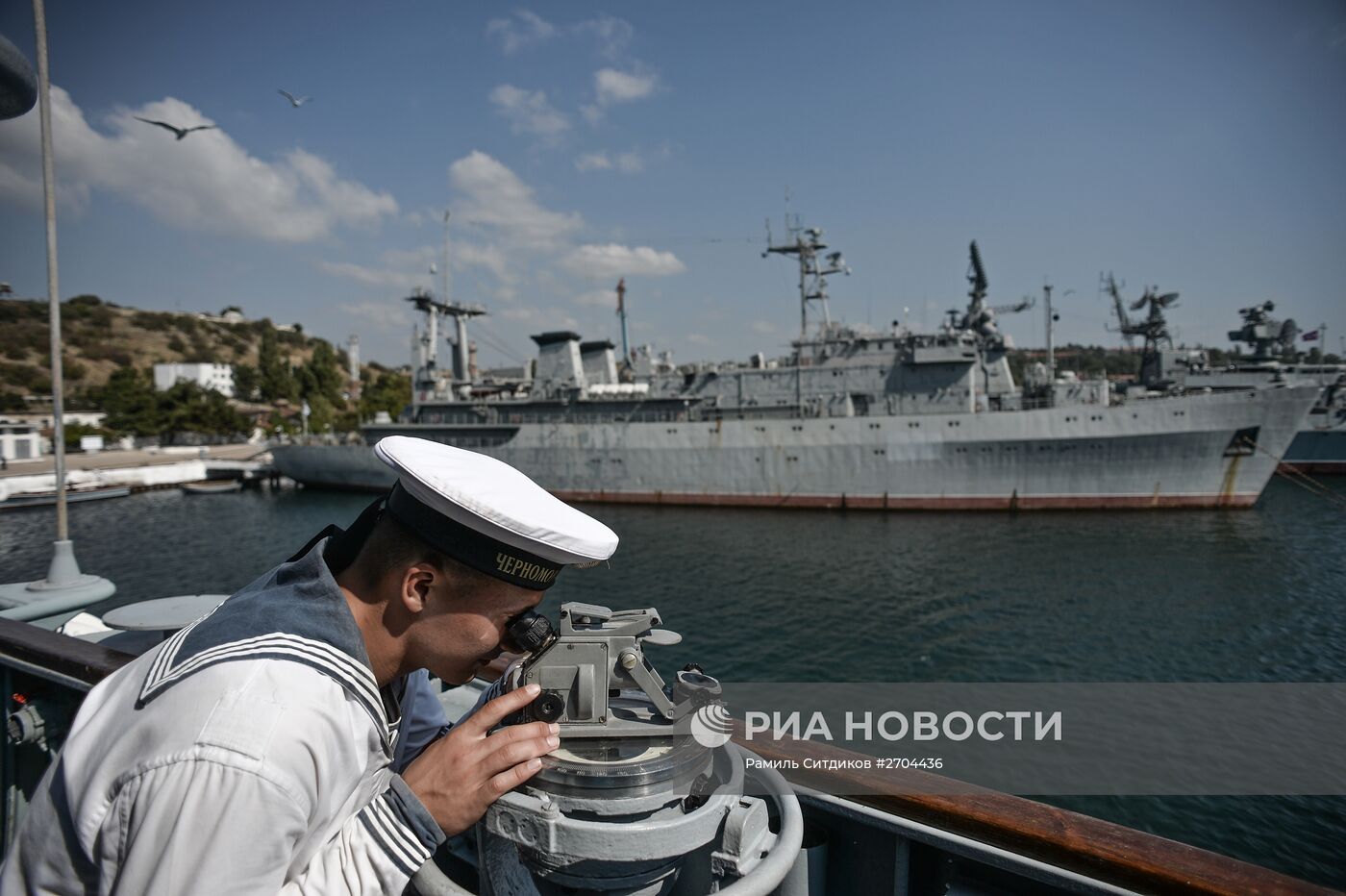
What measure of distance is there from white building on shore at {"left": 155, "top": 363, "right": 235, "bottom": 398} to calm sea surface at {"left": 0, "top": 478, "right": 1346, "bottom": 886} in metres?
65.6

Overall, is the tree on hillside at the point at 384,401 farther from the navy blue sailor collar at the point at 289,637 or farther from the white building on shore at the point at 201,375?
the navy blue sailor collar at the point at 289,637

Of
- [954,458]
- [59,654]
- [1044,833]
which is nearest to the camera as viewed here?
[1044,833]

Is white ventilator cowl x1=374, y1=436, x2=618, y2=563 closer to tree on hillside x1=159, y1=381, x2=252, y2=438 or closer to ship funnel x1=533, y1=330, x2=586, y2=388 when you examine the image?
ship funnel x1=533, y1=330, x2=586, y2=388

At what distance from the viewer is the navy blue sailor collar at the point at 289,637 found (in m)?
1.02

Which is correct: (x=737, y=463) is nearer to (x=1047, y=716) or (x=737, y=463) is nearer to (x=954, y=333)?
(x=954, y=333)

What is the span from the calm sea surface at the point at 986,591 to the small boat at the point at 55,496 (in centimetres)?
775

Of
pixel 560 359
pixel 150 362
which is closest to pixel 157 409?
pixel 150 362

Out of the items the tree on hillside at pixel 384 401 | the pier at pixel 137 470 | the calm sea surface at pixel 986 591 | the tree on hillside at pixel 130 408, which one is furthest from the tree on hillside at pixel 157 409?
the calm sea surface at pixel 986 591

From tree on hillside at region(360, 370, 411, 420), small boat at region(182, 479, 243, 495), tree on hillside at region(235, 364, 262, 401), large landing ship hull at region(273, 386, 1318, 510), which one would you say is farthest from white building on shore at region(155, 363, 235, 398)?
large landing ship hull at region(273, 386, 1318, 510)

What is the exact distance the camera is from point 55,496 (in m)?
30.2

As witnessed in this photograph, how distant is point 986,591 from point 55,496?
39856 mm

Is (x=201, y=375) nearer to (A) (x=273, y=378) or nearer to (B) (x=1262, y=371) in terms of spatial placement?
(A) (x=273, y=378)

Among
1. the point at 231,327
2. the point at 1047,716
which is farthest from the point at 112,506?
the point at 231,327

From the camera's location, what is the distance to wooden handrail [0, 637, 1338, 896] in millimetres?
1412
